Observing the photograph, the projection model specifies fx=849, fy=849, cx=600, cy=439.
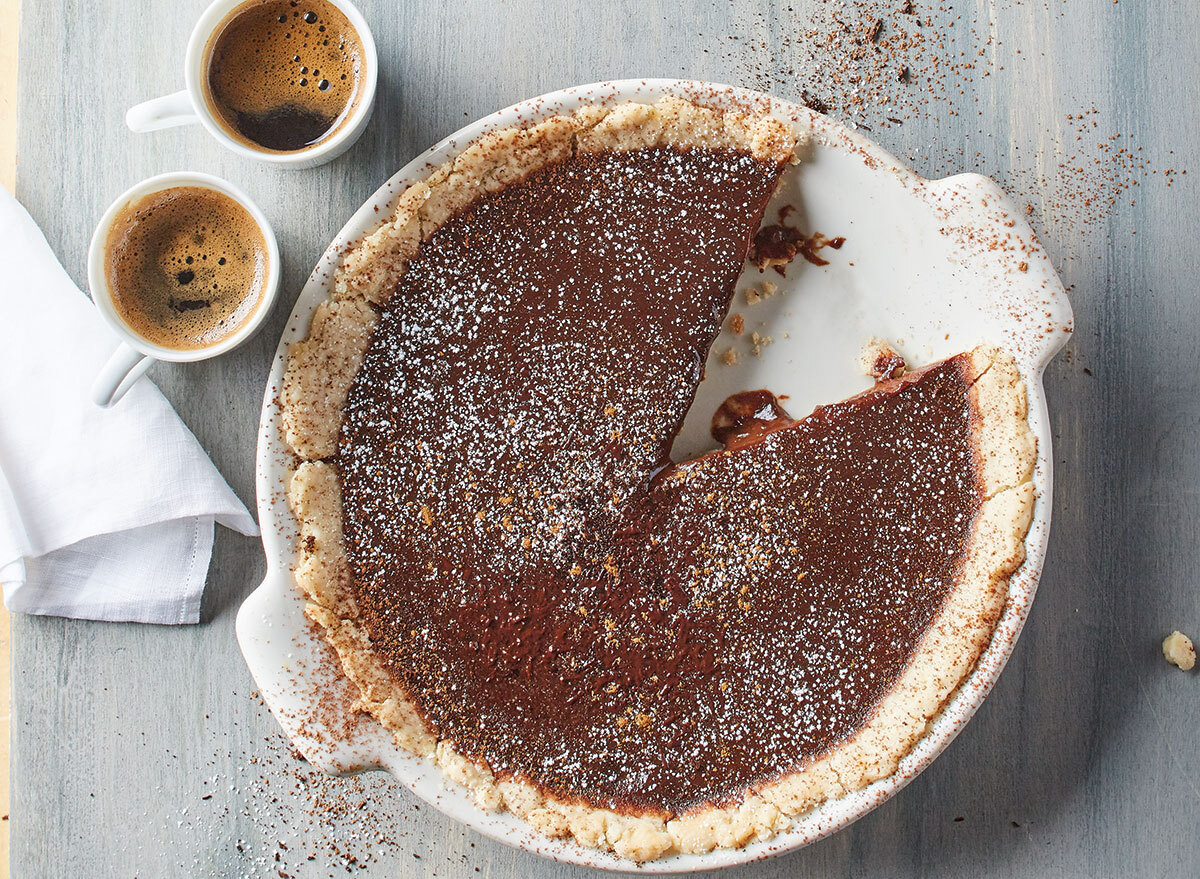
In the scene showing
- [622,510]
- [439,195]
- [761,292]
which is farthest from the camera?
[761,292]

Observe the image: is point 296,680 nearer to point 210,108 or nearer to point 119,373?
point 119,373

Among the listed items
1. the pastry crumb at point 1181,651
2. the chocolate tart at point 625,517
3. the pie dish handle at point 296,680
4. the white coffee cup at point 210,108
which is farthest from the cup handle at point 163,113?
the pastry crumb at point 1181,651

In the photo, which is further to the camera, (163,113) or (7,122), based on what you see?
(7,122)

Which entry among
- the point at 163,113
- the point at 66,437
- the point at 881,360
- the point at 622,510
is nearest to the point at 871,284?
the point at 881,360

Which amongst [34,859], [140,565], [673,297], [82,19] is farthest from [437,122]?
[34,859]

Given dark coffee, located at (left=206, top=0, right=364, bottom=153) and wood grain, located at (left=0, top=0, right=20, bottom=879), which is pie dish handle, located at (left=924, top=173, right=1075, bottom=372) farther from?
wood grain, located at (left=0, top=0, right=20, bottom=879)
